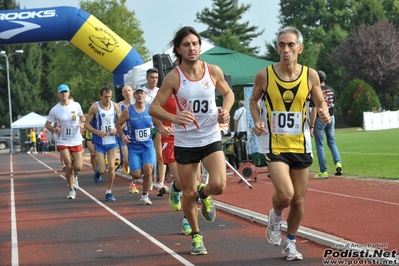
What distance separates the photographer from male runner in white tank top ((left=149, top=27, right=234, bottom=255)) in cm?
816

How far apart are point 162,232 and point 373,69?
2578 inches

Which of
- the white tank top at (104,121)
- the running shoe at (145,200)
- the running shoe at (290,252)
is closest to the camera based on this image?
the running shoe at (290,252)

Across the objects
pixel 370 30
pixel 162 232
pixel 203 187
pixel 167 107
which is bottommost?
pixel 162 232

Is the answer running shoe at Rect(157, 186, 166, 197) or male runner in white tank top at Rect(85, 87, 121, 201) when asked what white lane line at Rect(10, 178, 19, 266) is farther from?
running shoe at Rect(157, 186, 166, 197)

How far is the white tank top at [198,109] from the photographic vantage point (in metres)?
8.14

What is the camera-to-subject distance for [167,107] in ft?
32.0

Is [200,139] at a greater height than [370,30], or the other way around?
[370,30]

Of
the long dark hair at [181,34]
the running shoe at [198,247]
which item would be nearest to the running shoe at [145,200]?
the running shoe at [198,247]

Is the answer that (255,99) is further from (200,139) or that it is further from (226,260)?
(226,260)

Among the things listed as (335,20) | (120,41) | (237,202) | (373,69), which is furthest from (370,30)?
(237,202)

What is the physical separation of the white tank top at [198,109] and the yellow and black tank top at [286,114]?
24.8 inches

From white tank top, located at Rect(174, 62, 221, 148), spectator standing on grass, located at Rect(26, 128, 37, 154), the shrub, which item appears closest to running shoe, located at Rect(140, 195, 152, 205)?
white tank top, located at Rect(174, 62, 221, 148)

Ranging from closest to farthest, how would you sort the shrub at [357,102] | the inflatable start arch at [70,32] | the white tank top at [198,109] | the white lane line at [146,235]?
the white tank top at [198,109], the white lane line at [146,235], the inflatable start arch at [70,32], the shrub at [357,102]

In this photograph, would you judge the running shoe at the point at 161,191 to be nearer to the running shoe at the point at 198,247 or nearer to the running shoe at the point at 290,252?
the running shoe at the point at 198,247
